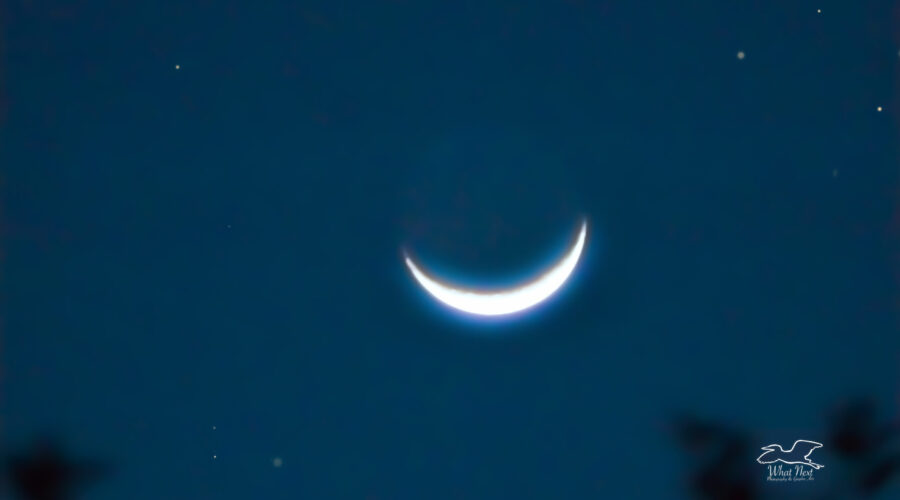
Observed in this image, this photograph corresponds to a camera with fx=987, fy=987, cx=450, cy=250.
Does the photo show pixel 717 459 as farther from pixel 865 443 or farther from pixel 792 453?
pixel 865 443

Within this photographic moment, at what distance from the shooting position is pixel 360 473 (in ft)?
10.3

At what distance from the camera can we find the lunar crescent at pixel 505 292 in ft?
10.2

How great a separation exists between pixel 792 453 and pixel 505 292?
1.05m

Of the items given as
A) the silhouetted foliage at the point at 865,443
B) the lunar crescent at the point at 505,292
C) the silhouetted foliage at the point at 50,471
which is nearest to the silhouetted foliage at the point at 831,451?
the silhouetted foliage at the point at 865,443

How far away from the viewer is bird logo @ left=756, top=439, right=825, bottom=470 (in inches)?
124

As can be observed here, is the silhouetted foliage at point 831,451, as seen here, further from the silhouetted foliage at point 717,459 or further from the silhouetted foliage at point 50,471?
the silhouetted foliage at point 50,471

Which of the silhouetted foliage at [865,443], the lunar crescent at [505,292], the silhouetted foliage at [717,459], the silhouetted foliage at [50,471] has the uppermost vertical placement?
the lunar crescent at [505,292]

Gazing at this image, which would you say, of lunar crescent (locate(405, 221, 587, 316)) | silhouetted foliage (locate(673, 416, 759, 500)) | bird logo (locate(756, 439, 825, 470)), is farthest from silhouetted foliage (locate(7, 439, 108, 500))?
bird logo (locate(756, 439, 825, 470))

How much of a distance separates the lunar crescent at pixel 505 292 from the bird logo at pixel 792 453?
0.85 meters

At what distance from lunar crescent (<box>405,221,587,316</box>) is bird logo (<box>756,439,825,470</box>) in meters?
0.85

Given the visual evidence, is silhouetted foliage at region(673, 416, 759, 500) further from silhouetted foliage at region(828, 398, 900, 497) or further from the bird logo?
silhouetted foliage at region(828, 398, 900, 497)

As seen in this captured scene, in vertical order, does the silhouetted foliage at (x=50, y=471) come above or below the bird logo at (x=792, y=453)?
below

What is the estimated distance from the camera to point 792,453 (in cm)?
315

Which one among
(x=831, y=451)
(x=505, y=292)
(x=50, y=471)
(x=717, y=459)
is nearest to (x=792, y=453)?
(x=831, y=451)
